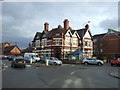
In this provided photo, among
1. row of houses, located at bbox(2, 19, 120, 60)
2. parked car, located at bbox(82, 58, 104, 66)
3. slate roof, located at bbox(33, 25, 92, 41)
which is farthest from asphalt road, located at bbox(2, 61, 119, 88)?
slate roof, located at bbox(33, 25, 92, 41)

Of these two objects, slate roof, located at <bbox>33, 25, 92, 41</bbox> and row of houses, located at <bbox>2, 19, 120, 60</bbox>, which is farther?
→ slate roof, located at <bbox>33, 25, 92, 41</bbox>

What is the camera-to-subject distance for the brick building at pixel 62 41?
4281 cm

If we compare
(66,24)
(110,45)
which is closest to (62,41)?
(66,24)

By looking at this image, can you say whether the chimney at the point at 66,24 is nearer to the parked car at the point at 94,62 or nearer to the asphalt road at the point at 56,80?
the parked car at the point at 94,62

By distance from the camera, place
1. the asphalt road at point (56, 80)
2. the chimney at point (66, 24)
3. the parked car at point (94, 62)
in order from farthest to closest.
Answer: the chimney at point (66, 24) → the parked car at point (94, 62) → the asphalt road at point (56, 80)

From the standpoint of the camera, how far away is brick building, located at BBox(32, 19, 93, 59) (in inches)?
1686

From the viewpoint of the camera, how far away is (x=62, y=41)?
4275 cm

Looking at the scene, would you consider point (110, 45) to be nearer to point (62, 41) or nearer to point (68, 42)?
point (68, 42)

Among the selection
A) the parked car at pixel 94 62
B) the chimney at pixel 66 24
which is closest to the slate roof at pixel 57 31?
the chimney at pixel 66 24

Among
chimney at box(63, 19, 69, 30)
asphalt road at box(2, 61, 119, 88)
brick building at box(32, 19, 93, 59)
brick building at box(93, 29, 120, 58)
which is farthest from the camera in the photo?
brick building at box(93, 29, 120, 58)

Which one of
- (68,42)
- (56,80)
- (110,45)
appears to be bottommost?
(56,80)

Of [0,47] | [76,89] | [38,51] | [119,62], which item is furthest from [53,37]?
[0,47]

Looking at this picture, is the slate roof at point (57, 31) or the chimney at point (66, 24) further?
the chimney at point (66, 24)

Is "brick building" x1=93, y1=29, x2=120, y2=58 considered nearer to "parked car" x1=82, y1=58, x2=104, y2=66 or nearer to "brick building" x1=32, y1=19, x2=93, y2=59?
"brick building" x1=32, y1=19, x2=93, y2=59
